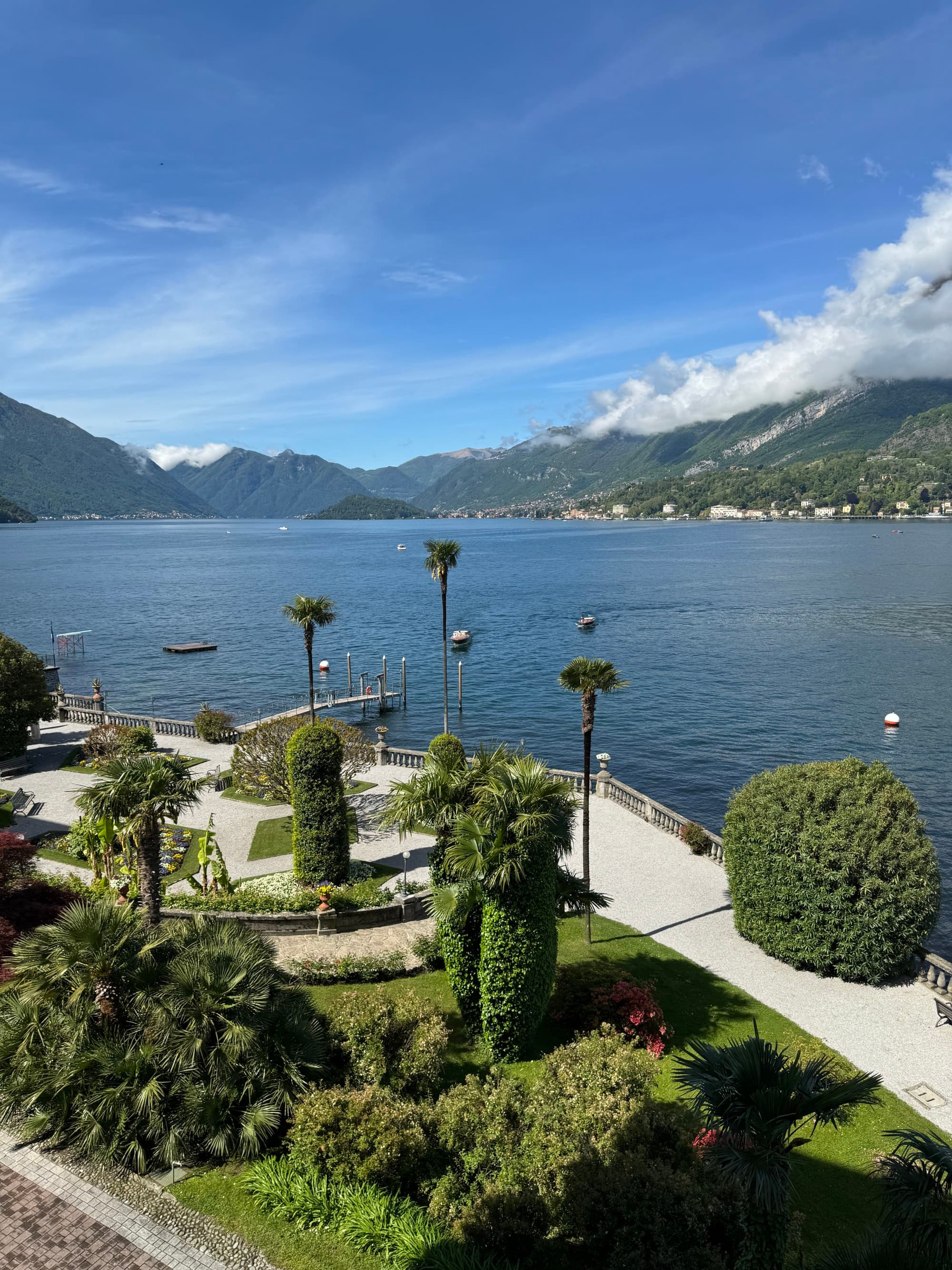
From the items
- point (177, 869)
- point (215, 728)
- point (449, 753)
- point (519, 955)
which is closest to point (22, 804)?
point (177, 869)

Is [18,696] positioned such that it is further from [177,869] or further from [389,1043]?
[389,1043]

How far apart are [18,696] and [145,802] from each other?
24.6 meters

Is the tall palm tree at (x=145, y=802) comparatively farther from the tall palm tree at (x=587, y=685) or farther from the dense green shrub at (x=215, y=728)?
the dense green shrub at (x=215, y=728)

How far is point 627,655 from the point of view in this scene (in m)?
84.0

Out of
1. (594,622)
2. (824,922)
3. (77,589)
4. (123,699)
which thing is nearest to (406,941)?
(824,922)

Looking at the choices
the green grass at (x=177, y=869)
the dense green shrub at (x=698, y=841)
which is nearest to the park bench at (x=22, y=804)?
the green grass at (x=177, y=869)

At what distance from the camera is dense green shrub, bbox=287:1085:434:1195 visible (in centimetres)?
1223

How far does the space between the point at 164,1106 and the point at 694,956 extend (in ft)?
48.3

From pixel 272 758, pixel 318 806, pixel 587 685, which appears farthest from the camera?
pixel 272 758

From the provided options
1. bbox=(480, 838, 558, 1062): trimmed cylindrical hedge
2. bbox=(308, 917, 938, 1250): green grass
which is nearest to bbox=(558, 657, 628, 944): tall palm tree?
bbox=(308, 917, 938, 1250): green grass

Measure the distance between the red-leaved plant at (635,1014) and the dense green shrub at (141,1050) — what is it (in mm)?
6931

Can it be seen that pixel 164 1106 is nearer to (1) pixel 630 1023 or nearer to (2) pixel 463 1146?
(2) pixel 463 1146

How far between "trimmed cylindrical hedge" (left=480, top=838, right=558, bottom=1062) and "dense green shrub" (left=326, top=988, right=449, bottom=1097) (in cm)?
127

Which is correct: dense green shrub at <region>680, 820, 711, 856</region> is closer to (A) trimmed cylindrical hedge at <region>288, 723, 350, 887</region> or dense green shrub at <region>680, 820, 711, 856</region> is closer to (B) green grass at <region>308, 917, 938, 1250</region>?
(B) green grass at <region>308, 917, 938, 1250</region>
